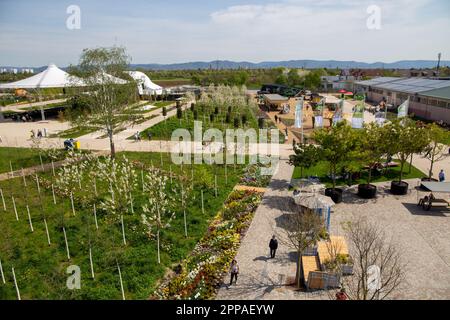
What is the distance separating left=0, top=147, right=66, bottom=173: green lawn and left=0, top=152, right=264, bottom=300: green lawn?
513 centimetres

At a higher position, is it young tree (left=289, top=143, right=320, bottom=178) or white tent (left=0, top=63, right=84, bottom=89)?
white tent (left=0, top=63, right=84, bottom=89)

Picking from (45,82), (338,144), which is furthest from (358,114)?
(45,82)

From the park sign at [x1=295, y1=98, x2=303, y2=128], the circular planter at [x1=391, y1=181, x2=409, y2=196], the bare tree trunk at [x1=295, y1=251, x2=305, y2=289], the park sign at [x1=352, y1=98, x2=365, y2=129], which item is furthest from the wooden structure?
the park sign at [x1=352, y1=98, x2=365, y2=129]

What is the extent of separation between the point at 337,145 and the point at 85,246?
46.8 feet

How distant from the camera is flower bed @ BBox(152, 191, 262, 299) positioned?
12.1 meters

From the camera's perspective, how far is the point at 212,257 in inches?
556

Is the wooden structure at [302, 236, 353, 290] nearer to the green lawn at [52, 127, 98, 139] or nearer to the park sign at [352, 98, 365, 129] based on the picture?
the park sign at [352, 98, 365, 129]

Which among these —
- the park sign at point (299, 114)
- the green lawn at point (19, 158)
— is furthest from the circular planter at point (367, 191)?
the green lawn at point (19, 158)

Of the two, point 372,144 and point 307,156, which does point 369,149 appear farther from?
point 307,156

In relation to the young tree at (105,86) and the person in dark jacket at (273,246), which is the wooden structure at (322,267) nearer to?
the person in dark jacket at (273,246)

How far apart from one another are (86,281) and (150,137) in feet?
75.8
